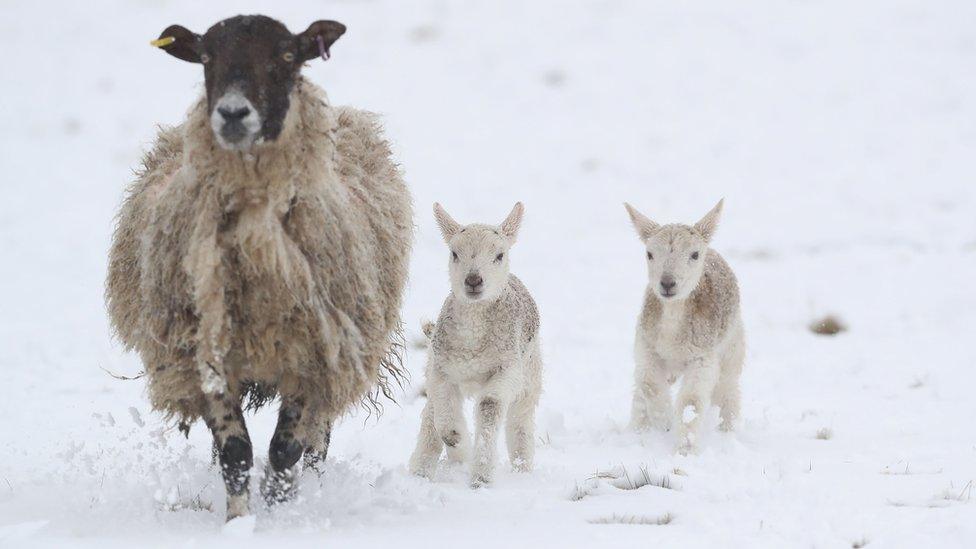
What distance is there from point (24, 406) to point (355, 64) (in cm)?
1268

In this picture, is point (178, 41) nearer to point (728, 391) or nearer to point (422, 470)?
point (422, 470)

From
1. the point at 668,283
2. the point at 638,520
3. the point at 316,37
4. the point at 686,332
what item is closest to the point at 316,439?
the point at 638,520

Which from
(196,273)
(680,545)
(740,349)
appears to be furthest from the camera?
(740,349)

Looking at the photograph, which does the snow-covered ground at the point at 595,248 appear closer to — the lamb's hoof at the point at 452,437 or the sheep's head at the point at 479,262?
the lamb's hoof at the point at 452,437

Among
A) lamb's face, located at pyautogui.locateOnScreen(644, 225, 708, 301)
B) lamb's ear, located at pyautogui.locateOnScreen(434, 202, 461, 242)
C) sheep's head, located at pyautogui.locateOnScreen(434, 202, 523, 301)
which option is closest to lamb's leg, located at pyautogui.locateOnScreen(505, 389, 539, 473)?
sheep's head, located at pyautogui.locateOnScreen(434, 202, 523, 301)

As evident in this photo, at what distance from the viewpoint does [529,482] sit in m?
6.45

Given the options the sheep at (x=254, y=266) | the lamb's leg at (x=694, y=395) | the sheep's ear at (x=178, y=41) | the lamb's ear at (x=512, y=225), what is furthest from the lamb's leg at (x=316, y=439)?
the lamb's leg at (x=694, y=395)

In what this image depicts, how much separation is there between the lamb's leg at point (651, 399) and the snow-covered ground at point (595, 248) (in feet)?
0.97

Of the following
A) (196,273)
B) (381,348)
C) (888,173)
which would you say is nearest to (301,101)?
(196,273)

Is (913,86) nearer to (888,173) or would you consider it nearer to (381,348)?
(888,173)

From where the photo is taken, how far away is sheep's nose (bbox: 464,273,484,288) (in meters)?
6.36

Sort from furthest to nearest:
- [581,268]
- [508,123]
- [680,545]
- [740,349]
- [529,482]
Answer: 1. [508,123]
2. [581,268]
3. [740,349]
4. [529,482]
5. [680,545]

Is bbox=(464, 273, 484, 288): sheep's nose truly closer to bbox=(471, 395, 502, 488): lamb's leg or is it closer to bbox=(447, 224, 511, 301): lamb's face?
bbox=(447, 224, 511, 301): lamb's face

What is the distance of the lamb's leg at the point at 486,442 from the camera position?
6.33 metres
